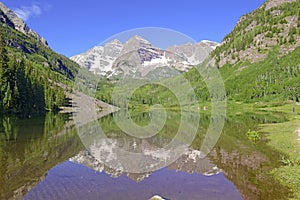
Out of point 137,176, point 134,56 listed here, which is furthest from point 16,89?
point 137,176

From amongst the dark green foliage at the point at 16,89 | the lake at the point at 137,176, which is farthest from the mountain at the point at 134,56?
the dark green foliage at the point at 16,89

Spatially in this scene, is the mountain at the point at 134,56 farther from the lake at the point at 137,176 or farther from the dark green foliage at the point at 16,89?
the dark green foliage at the point at 16,89

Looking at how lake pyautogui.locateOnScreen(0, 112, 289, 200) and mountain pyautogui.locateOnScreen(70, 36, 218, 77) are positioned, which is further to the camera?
mountain pyautogui.locateOnScreen(70, 36, 218, 77)

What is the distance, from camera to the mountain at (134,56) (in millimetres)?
27203

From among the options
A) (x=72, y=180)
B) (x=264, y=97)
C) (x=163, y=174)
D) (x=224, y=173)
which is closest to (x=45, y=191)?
(x=72, y=180)

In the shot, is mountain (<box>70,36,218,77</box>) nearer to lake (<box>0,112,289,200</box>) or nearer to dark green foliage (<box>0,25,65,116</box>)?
lake (<box>0,112,289,200</box>)

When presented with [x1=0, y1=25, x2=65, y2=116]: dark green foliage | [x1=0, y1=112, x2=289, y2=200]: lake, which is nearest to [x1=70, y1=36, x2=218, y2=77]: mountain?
[x1=0, y1=112, x2=289, y2=200]: lake

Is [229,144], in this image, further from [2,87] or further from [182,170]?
[2,87]

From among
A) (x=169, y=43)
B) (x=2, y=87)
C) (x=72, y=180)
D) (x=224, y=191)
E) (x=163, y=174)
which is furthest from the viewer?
(x=2, y=87)

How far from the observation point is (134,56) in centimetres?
2995

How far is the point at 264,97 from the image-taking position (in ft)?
614

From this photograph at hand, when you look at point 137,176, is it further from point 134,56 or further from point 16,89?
point 16,89

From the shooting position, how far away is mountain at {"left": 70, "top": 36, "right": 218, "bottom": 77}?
89.2 feet

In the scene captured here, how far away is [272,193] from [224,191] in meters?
2.74
